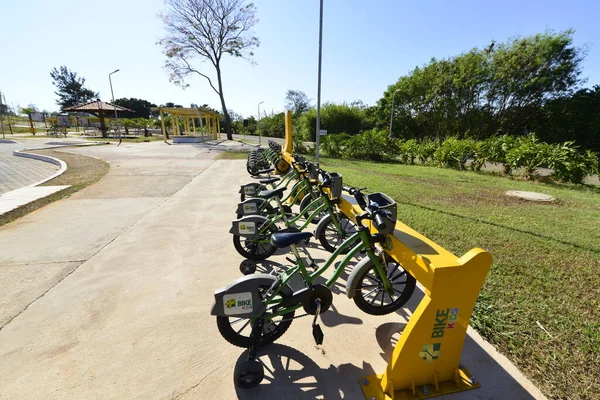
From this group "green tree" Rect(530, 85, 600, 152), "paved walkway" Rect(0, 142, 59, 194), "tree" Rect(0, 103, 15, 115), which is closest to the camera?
"paved walkway" Rect(0, 142, 59, 194)

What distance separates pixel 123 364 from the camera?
1.86 meters

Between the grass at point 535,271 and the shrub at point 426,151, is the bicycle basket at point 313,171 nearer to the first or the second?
the grass at point 535,271

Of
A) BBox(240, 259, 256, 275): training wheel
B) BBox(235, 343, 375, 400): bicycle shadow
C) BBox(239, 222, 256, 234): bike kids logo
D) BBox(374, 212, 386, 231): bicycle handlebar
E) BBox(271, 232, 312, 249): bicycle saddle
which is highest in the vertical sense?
BBox(374, 212, 386, 231): bicycle handlebar

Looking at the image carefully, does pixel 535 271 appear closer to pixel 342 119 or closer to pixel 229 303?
pixel 229 303

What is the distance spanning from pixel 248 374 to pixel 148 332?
1020 millimetres

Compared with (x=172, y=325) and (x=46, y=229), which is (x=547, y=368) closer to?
(x=172, y=325)

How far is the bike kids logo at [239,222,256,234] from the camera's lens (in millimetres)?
2867

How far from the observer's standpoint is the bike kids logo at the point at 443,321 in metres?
1.52

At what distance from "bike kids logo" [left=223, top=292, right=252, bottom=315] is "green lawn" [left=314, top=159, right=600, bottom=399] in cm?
191

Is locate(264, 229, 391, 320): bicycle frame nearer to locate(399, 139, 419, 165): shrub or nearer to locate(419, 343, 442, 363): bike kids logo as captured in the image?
locate(419, 343, 442, 363): bike kids logo

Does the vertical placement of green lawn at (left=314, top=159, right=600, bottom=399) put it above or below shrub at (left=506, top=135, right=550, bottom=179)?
below

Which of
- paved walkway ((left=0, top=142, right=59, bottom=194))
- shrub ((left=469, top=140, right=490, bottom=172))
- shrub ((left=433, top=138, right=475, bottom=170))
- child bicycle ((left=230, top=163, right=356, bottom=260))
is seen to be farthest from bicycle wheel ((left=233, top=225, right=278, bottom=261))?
shrub ((left=433, top=138, right=475, bottom=170))

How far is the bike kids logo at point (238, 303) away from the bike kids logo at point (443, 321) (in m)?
1.16

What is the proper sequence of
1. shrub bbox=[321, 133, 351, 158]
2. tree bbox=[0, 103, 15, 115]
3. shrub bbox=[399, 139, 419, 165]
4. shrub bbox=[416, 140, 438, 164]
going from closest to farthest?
1. shrub bbox=[416, 140, 438, 164]
2. shrub bbox=[399, 139, 419, 165]
3. shrub bbox=[321, 133, 351, 158]
4. tree bbox=[0, 103, 15, 115]
